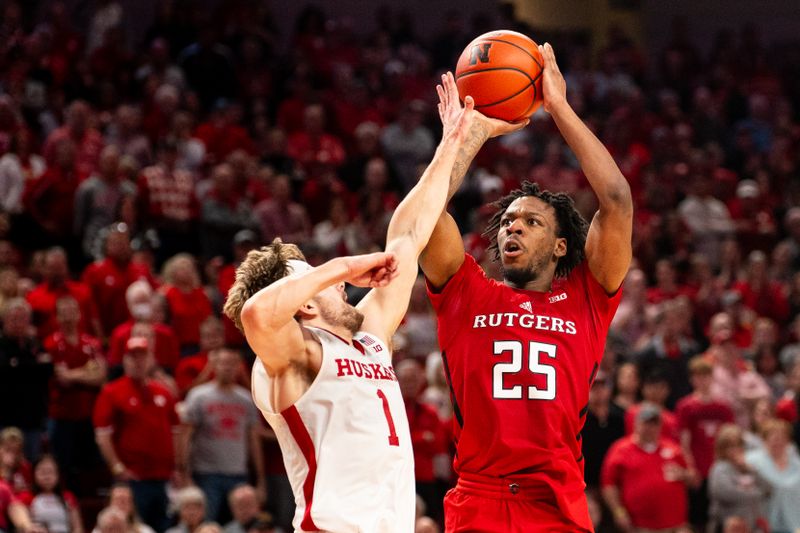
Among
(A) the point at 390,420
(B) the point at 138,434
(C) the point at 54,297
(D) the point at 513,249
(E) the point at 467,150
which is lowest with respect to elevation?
(A) the point at 390,420

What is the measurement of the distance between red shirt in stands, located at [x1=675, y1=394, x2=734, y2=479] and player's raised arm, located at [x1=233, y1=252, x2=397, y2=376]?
7.92m

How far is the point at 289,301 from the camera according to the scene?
4.61 metres

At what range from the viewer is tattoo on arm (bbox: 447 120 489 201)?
5.71 metres

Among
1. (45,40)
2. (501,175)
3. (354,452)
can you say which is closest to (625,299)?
(501,175)

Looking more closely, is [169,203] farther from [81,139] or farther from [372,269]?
[372,269]

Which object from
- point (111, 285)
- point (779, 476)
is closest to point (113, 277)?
point (111, 285)

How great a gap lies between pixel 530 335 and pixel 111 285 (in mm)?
7186

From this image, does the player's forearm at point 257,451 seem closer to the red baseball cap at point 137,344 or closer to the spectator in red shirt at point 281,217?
the red baseball cap at point 137,344

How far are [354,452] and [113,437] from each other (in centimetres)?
620

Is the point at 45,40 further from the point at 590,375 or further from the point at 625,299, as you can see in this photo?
the point at 590,375

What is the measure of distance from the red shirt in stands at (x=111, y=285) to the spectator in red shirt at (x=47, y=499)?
7.36ft

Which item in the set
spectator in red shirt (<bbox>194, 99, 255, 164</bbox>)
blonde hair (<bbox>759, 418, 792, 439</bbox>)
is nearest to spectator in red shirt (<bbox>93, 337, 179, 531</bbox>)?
spectator in red shirt (<bbox>194, 99, 255, 164</bbox>)

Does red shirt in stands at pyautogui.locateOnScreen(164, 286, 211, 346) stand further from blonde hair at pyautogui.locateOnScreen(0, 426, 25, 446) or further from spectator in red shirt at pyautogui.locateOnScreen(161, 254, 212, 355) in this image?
blonde hair at pyautogui.locateOnScreen(0, 426, 25, 446)

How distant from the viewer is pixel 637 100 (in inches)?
730
